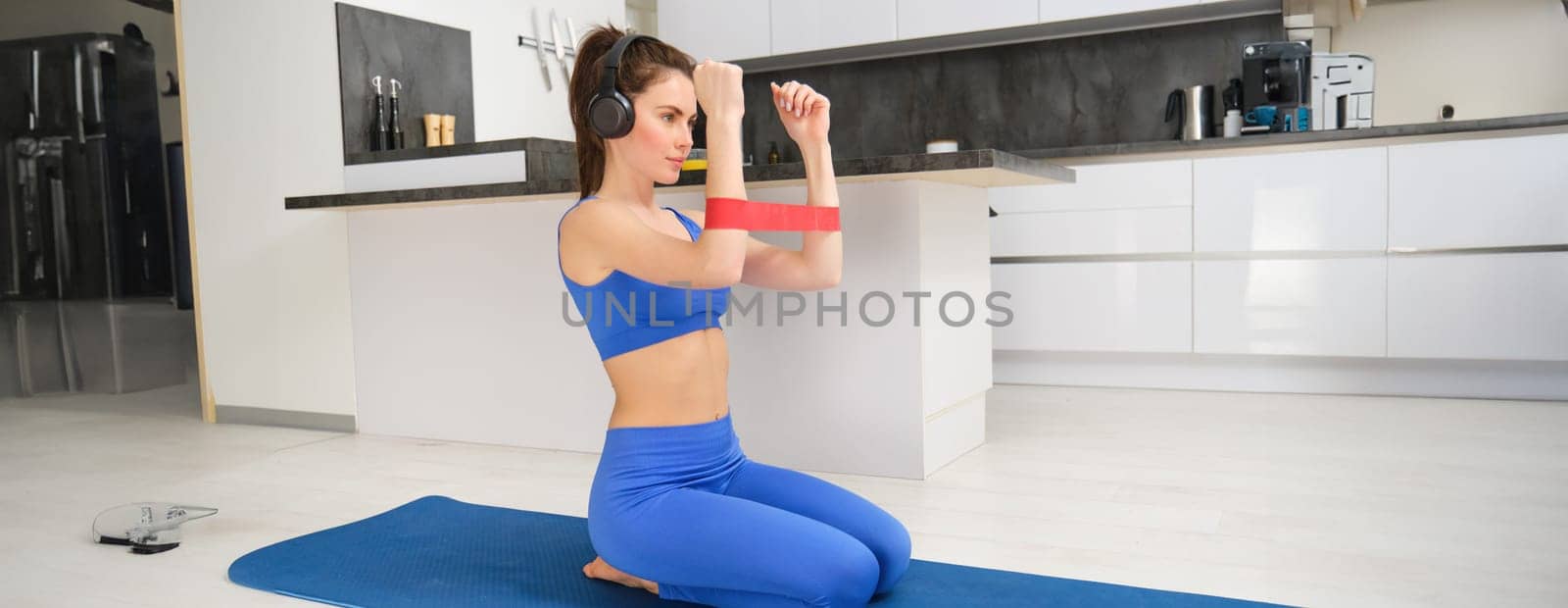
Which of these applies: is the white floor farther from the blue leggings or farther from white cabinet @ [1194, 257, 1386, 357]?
the blue leggings

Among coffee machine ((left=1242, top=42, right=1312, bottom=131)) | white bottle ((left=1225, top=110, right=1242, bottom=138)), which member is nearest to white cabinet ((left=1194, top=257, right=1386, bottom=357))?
coffee machine ((left=1242, top=42, right=1312, bottom=131))

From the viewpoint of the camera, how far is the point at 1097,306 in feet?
14.4

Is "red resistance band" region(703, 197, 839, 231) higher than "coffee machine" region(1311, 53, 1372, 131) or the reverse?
the reverse

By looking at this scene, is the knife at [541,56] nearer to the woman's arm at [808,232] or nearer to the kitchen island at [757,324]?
the kitchen island at [757,324]

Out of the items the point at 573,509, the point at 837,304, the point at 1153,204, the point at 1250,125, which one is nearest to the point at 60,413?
the point at 573,509

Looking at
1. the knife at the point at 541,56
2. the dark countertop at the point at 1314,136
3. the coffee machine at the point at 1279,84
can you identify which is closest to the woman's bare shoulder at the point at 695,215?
the dark countertop at the point at 1314,136

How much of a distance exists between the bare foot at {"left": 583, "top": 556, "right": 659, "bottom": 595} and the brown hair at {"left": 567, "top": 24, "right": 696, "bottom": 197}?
0.64 m

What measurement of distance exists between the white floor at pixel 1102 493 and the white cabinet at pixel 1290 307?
Answer: 0.20 meters

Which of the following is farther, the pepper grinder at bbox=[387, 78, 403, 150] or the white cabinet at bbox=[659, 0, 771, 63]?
the white cabinet at bbox=[659, 0, 771, 63]

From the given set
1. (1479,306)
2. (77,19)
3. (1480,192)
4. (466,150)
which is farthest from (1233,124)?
(77,19)

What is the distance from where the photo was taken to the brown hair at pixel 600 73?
1.67 meters

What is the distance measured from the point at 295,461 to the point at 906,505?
183cm

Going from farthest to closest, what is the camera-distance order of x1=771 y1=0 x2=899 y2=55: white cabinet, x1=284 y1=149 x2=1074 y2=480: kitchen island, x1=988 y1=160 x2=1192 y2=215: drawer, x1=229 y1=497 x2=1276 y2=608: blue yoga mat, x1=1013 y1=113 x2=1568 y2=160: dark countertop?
x1=771 y1=0 x2=899 y2=55: white cabinet → x1=988 y1=160 x2=1192 y2=215: drawer → x1=1013 y1=113 x2=1568 y2=160: dark countertop → x1=284 y1=149 x2=1074 y2=480: kitchen island → x1=229 y1=497 x2=1276 y2=608: blue yoga mat

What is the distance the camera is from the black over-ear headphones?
162 centimetres
